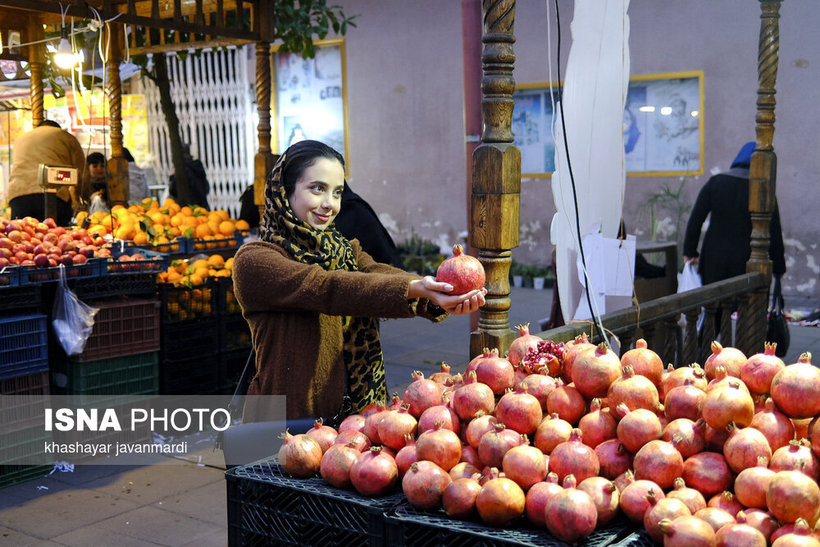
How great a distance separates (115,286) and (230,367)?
1.11 m

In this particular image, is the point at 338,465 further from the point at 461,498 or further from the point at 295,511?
the point at 461,498

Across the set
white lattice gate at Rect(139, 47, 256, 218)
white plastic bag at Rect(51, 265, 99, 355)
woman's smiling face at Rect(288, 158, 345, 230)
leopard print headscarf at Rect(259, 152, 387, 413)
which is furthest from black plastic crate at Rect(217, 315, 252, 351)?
Result: white lattice gate at Rect(139, 47, 256, 218)

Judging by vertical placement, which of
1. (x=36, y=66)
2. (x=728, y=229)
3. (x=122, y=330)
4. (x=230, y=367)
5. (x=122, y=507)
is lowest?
(x=122, y=507)

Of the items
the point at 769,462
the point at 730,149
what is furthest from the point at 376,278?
the point at 730,149

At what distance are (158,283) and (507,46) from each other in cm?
347

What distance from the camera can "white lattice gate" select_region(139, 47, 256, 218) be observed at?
547 inches

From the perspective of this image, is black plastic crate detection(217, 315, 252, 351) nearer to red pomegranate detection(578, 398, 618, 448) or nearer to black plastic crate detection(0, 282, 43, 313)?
black plastic crate detection(0, 282, 43, 313)

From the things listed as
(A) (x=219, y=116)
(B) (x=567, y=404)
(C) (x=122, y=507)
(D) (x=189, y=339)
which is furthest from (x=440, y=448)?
(A) (x=219, y=116)

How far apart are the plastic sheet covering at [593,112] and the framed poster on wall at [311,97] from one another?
31.8 ft

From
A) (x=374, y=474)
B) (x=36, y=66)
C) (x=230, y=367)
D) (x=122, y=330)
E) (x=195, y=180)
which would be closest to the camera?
(x=374, y=474)

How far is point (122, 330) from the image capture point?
5.29m

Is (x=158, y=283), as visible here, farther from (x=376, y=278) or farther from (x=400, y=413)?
(x=400, y=413)

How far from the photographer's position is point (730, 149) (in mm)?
9906

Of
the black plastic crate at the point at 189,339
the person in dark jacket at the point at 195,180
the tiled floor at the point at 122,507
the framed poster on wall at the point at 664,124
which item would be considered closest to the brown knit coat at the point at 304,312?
the tiled floor at the point at 122,507
